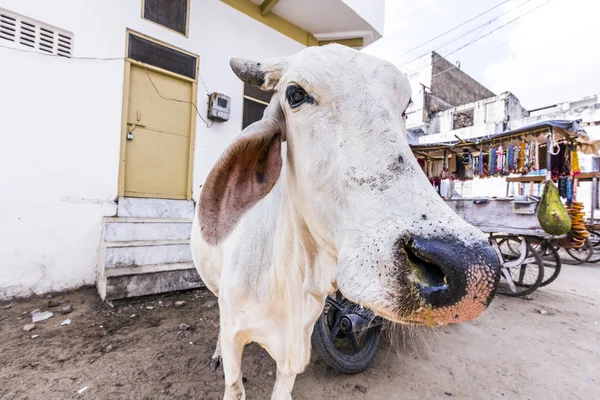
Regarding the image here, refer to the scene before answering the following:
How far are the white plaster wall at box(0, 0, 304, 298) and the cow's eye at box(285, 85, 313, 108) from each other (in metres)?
4.10

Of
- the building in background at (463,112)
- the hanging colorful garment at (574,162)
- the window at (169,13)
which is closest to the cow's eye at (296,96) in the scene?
the window at (169,13)

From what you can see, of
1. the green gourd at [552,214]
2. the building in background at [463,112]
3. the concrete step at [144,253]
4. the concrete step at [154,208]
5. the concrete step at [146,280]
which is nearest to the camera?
the concrete step at [146,280]

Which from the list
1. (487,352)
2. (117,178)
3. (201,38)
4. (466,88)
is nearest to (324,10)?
(201,38)

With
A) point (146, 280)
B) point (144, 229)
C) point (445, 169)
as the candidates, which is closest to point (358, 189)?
point (146, 280)

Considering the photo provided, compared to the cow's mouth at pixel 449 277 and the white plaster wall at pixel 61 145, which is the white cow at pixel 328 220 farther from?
the white plaster wall at pixel 61 145

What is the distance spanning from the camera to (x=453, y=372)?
8.29ft

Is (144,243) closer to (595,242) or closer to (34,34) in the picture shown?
(34,34)

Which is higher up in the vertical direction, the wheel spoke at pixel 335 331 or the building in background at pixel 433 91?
the building in background at pixel 433 91

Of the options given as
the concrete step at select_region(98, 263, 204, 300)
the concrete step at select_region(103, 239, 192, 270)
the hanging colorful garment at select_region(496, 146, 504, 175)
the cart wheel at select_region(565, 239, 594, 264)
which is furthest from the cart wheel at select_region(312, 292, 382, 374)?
the cart wheel at select_region(565, 239, 594, 264)

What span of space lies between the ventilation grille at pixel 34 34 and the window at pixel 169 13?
117 cm

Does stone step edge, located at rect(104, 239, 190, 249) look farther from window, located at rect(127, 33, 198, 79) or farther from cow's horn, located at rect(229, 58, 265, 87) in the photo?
cow's horn, located at rect(229, 58, 265, 87)

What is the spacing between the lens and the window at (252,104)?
223 inches

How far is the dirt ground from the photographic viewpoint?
2.17 meters

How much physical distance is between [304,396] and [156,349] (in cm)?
144
